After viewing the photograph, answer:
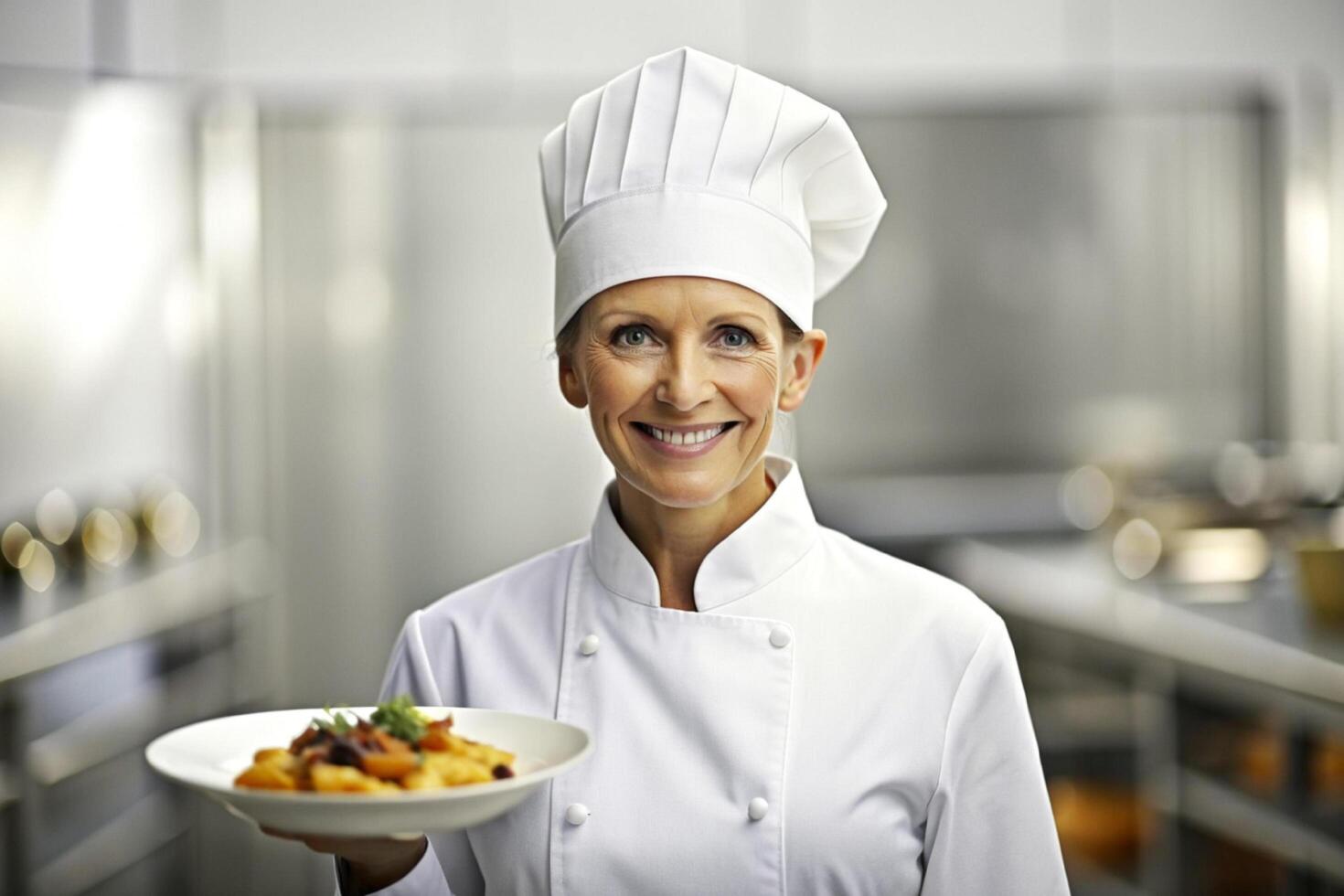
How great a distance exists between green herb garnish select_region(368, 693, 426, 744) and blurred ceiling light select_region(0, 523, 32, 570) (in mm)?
2291

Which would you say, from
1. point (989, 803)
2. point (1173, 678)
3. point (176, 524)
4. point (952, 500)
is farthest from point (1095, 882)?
point (176, 524)

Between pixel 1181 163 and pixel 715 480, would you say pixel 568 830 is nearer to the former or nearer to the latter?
pixel 715 480

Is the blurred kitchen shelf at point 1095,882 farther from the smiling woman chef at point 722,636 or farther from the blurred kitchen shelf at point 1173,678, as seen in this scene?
the smiling woman chef at point 722,636

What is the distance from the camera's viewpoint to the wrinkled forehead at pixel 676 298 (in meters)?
1.26

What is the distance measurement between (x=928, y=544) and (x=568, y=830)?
3199mm

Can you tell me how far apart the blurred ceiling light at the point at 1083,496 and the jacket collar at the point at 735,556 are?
321 cm

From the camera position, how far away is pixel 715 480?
4.15 ft

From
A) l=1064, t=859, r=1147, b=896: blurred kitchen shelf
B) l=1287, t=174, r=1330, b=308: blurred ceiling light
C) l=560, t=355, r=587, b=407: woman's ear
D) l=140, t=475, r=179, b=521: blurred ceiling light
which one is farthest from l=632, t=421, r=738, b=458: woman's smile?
l=1287, t=174, r=1330, b=308: blurred ceiling light

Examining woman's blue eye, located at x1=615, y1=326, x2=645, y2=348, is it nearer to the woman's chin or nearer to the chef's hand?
the woman's chin

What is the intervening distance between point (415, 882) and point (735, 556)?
0.42 m

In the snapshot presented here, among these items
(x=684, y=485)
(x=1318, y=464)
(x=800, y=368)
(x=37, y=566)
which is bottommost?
(x=37, y=566)

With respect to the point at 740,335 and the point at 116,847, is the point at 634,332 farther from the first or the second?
the point at 116,847

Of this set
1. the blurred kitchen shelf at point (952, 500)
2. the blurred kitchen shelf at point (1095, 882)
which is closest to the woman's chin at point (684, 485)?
the blurred kitchen shelf at point (1095, 882)

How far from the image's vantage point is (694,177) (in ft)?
4.26
